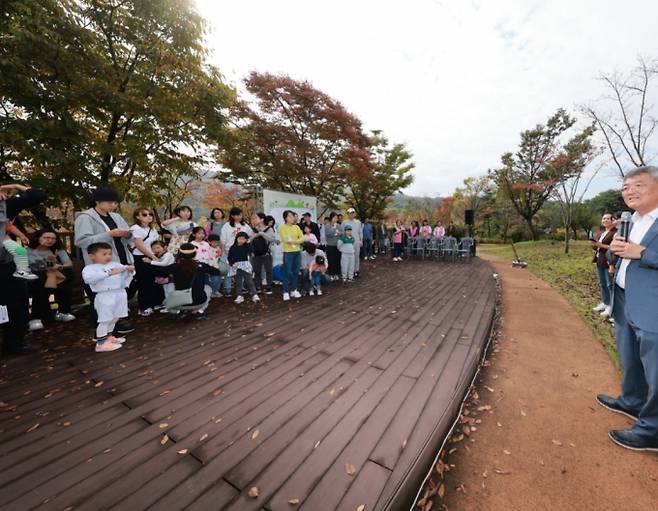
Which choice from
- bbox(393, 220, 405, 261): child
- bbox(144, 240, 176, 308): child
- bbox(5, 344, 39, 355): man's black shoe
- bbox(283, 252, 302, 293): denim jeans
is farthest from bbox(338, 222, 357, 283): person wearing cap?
bbox(5, 344, 39, 355): man's black shoe

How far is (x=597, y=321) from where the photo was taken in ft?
15.8

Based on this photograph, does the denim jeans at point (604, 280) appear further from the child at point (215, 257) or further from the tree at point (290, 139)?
the tree at point (290, 139)

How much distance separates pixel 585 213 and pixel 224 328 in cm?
3433

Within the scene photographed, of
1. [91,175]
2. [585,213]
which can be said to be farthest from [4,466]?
[585,213]

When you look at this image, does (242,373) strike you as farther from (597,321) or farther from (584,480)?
Result: (597,321)

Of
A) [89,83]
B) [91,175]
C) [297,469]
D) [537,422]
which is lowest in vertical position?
[537,422]

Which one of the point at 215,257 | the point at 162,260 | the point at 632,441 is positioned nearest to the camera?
the point at 632,441

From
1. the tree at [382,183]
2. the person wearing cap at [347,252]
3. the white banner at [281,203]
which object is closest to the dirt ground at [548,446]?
the person wearing cap at [347,252]

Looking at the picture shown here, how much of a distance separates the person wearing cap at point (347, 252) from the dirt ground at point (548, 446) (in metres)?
4.05

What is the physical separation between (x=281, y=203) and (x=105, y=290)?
5.79 metres

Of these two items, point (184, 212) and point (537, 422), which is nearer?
point (537, 422)

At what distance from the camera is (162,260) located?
4.34 metres

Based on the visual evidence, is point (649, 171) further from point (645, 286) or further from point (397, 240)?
point (397, 240)

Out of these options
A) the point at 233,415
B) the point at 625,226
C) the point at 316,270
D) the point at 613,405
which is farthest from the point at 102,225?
the point at 613,405
